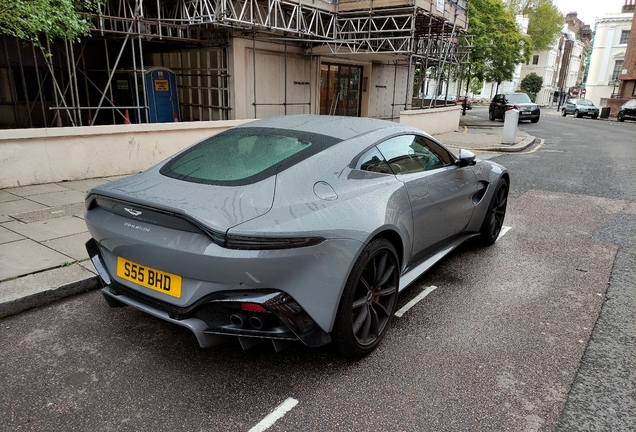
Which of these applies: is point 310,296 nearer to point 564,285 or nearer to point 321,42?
point 564,285

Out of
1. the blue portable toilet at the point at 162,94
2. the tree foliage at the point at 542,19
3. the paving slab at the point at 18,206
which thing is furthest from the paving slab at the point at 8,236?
the tree foliage at the point at 542,19

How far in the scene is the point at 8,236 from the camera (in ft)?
16.3

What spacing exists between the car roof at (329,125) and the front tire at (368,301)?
3.06ft

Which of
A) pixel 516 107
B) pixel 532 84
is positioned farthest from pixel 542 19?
pixel 516 107

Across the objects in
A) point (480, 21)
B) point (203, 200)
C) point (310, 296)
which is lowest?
point (310, 296)

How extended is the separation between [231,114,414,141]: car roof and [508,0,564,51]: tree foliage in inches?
2245

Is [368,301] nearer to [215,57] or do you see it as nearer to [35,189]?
[35,189]

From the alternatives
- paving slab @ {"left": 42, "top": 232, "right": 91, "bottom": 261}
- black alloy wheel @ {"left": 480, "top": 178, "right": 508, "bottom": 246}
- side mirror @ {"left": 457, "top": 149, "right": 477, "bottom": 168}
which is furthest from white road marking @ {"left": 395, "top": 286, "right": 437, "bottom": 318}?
paving slab @ {"left": 42, "top": 232, "right": 91, "bottom": 261}

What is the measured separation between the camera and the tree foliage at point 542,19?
51.8 m

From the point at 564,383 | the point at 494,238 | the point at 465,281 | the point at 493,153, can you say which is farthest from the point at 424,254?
the point at 493,153

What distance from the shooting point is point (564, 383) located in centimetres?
288

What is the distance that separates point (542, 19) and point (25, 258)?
2365 inches

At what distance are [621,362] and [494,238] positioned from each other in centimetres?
244

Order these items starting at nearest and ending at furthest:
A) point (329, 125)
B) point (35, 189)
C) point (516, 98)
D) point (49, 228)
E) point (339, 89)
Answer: point (329, 125) < point (49, 228) < point (35, 189) < point (339, 89) < point (516, 98)
